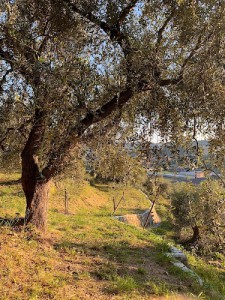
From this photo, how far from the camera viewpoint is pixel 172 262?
8.95 m

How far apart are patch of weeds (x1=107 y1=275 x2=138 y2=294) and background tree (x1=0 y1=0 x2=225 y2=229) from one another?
11.4 feet

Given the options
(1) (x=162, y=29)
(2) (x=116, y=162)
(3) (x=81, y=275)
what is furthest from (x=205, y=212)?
(1) (x=162, y=29)

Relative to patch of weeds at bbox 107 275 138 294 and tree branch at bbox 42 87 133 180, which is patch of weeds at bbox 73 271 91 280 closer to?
patch of weeds at bbox 107 275 138 294

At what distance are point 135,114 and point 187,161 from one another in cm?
208

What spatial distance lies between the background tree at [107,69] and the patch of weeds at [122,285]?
347cm

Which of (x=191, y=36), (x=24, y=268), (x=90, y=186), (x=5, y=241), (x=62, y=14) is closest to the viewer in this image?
(x=24, y=268)

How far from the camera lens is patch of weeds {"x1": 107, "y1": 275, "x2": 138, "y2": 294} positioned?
20.0ft

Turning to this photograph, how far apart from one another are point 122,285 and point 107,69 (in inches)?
197

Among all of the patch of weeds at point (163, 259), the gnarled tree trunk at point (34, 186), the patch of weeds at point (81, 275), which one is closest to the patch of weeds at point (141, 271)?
the patch of weeds at point (163, 259)

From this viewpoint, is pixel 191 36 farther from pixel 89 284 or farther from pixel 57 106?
pixel 89 284

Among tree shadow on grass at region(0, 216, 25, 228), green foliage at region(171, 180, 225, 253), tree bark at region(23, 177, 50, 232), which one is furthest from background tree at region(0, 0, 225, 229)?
green foliage at region(171, 180, 225, 253)

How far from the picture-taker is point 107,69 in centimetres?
698

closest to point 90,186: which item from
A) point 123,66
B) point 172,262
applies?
point 172,262

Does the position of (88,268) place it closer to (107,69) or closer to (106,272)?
(106,272)
